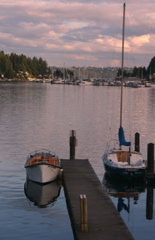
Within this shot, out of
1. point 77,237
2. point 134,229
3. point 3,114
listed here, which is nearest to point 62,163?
point 134,229

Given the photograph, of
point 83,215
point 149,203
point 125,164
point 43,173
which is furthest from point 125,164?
point 83,215

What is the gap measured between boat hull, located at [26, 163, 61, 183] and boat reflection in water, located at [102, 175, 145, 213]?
358cm

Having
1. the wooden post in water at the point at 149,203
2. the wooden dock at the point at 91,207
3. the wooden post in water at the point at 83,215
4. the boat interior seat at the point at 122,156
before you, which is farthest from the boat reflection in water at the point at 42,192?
the wooden post in water at the point at 83,215

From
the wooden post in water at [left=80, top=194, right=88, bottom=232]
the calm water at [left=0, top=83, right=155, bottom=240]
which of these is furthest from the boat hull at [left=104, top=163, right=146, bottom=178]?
the wooden post in water at [left=80, top=194, right=88, bottom=232]

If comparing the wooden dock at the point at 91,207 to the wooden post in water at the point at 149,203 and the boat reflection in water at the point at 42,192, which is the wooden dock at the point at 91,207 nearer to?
the boat reflection in water at the point at 42,192

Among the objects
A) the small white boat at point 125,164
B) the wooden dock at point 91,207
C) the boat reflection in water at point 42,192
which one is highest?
the small white boat at point 125,164

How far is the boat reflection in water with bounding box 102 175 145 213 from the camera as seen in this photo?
28694 millimetres

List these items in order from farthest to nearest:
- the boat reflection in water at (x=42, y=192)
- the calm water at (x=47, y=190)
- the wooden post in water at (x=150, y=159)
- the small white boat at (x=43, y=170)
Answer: the wooden post in water at (x=150, y=159), the small white boat at (x=43, y=170), the boat reflection in water at (x=42, y=192), the calm water at (x=47, y=190)

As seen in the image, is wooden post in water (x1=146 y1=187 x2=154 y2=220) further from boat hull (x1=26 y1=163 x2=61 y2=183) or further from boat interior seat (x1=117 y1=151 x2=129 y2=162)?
boat hull (x1=26 y1=163 x2=61 y2=183)

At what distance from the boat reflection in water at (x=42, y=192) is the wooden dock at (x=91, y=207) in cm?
93

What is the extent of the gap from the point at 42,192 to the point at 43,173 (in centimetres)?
121

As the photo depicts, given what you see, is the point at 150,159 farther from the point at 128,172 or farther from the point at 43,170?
the point at 43,170

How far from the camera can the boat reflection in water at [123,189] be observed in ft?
94.1

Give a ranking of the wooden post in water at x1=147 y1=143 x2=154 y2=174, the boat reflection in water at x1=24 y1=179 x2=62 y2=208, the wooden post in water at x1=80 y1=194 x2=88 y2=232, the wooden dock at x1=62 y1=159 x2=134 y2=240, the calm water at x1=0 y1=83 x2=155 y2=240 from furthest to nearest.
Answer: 1. the wooden post in water at x1=147 y1=143 x2=154 y2=174
2. the boat reflection in water at x1=24 y1=179 x2=62 y2=208
3. the calm water at x1=0 y1=83 x2=155 y2=240
4. the wooden dock at x1=62 y1=159 x2=134 y2=240
5. the wooden post in water at x1=80 y1=194 x2=88 y2=232
